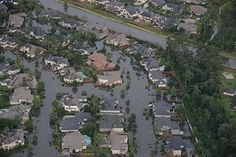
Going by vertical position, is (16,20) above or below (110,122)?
above

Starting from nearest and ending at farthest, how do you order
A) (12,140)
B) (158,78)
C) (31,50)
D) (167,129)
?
(12,140) < (167,129) < (158,78) < (31,50)

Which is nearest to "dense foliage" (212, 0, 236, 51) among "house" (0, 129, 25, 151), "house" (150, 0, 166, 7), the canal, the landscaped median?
the landscaped median

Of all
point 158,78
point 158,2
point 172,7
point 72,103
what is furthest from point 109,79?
point 158,2

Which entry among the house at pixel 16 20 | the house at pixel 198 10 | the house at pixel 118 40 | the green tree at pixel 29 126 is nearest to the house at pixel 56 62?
the house at pixel 118 40

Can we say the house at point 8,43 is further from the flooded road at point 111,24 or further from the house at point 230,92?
the house at point 230,92

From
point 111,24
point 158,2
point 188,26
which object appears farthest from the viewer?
point 158,2

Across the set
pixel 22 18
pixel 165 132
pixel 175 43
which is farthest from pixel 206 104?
pixel 22 18

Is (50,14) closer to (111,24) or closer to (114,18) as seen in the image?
(111,24)
